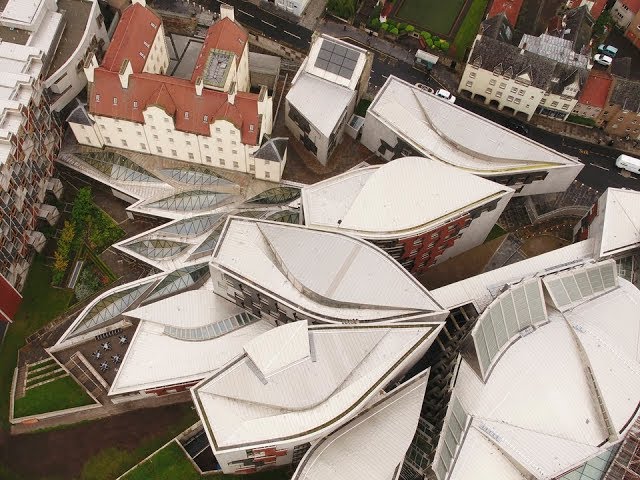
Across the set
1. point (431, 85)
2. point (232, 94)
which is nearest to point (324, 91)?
point (232, 94)

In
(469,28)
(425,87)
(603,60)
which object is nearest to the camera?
(425,87)

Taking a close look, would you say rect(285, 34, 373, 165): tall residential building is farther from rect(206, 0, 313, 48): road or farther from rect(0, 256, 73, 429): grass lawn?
rect(0, 256, 73, 429): grass lawn

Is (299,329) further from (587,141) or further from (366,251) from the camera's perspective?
(587,141)

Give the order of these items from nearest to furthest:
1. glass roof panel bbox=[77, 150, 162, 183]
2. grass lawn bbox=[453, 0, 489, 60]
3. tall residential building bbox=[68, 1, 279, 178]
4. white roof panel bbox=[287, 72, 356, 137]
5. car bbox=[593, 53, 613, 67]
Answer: tall residential building bbox=[68, 1, 279, 178] < white roof panel bbox=[287, 72, 356, 137] < glass roof panel bbox=[77, 150, 162, 183] < car bbox=[593, 53, 613, 67] < grass lawn bbox=[453, 0, 489, 60]

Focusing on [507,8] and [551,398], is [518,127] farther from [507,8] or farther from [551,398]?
[551,398]

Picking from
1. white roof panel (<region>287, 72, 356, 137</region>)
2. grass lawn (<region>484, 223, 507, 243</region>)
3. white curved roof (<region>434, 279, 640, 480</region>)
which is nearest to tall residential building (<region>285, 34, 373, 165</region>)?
white roof panel (<region>287, 72, 356, 137</region>)
